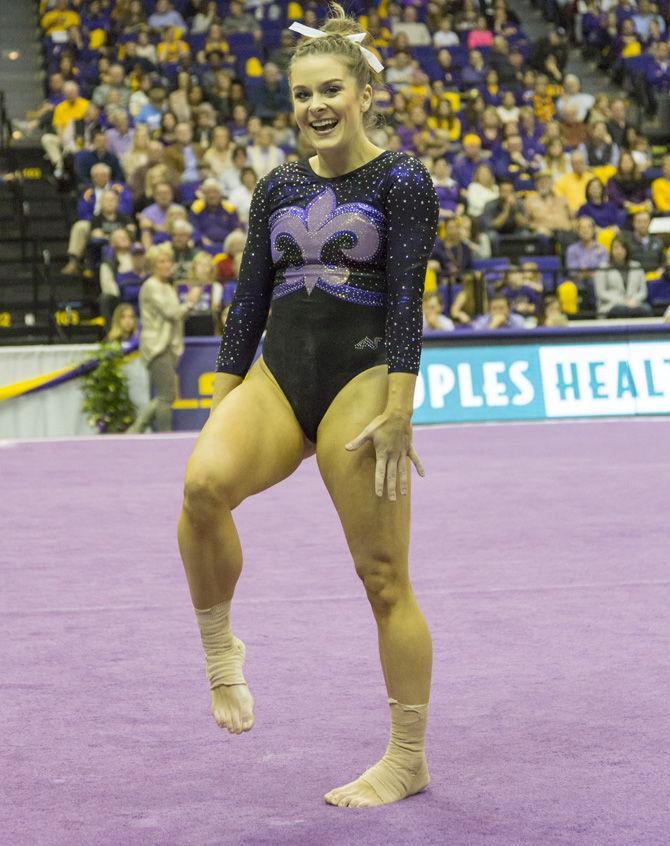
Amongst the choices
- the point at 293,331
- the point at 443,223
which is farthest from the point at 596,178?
the point at 293,331

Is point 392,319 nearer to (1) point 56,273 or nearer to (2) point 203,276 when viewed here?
(2) point 203,276

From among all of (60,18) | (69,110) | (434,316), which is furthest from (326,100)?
(60,18)

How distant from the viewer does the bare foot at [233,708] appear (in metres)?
3.38

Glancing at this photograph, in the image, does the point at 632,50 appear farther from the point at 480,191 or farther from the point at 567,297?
the point at 567,297

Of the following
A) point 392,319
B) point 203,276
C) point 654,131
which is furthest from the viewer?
point 654,131

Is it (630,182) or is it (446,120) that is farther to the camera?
(446,120)

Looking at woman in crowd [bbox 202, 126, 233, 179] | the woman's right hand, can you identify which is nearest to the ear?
the woman's right hand

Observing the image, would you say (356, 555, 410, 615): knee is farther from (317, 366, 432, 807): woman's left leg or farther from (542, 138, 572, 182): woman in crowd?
(542, 138, 572, 182): woman in crowd

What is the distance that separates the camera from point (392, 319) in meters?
3.46

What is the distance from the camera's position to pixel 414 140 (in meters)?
17.0

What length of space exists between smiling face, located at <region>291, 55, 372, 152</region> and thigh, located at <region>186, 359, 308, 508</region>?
61 cm

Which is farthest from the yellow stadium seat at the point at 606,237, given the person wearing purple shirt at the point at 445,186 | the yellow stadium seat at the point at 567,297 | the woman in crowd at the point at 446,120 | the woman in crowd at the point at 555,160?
the woman in crowd at the point at 446,120

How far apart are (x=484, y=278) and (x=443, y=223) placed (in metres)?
0.99

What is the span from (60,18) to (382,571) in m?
17.0
